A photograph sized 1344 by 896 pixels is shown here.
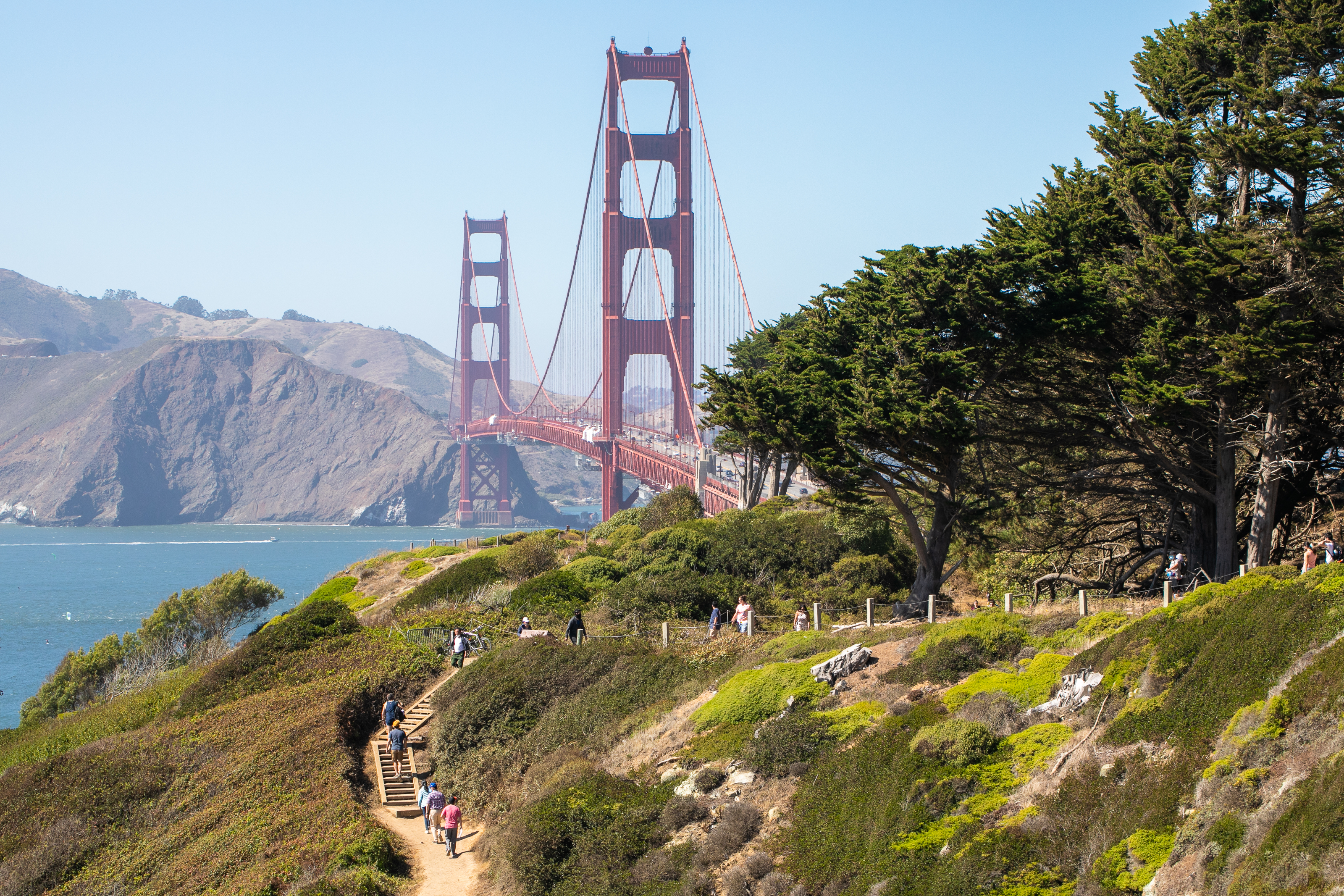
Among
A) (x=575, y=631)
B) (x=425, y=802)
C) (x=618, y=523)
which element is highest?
(x=618, y=523)

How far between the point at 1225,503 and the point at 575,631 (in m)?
15.7

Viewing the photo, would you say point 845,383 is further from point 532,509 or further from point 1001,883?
point 532,509

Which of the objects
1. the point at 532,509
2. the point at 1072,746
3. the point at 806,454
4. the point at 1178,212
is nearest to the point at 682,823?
the point at 1072,746

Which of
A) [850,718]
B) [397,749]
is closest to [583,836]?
[850,718]

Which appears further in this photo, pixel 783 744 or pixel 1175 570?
pixel 1175 570

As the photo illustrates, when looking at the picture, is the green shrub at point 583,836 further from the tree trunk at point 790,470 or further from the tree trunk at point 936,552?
the tree trunk at point 790,470

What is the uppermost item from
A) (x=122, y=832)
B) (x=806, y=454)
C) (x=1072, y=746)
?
(x=806, y=454)

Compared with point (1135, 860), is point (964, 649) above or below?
above

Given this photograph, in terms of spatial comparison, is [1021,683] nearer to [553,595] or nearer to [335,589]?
[553,595]

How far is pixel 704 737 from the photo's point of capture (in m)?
20.0

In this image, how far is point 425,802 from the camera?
23125mm

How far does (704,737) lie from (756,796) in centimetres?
267

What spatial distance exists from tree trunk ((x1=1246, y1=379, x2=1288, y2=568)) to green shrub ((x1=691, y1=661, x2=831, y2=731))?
9.26 meters

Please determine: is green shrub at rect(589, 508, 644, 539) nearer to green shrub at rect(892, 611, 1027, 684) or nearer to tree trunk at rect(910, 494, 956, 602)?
tree trunk at rect(910, 494, 956, 602)
